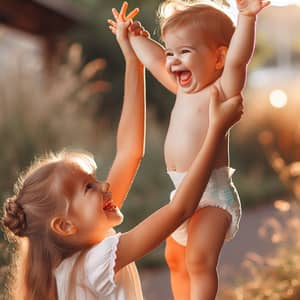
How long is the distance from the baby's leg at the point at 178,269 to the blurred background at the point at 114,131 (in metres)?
0.66

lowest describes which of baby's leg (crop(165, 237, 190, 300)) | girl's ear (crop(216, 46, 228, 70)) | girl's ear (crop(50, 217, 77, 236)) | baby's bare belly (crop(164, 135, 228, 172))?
baby's leg (crop(165, 237, 190, 300))

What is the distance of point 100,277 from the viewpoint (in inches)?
68.8

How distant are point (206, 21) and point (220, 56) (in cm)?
9

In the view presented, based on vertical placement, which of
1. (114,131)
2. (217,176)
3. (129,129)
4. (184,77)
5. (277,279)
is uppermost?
(184,77)

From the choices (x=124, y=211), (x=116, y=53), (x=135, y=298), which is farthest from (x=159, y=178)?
(x=135, y=298)

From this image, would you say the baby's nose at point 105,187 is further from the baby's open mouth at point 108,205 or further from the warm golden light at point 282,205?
the warm golden light at point 282,205

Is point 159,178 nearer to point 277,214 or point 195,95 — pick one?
point 277,214

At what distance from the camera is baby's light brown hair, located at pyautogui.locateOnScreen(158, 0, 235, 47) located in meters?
1.74

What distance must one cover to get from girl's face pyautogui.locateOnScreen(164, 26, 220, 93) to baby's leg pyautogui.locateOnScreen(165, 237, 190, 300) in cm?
38

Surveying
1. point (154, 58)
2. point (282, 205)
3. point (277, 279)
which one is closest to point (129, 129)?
point (154, 58)

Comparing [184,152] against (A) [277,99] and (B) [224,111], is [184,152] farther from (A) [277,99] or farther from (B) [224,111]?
(A) [277,99]

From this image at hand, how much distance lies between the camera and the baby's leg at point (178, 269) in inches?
73.2

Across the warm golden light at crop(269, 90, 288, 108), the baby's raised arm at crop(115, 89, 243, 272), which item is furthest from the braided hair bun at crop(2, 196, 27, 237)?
the warm golden light at crop(269, 90, 288, 108)

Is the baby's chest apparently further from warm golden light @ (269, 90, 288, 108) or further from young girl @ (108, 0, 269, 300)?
warm golden light @ (269, 90, 288, 108)
